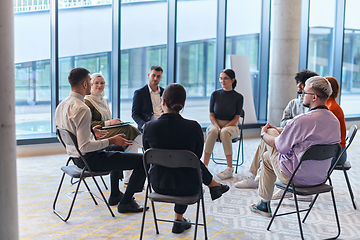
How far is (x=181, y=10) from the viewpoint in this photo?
24.7 feet

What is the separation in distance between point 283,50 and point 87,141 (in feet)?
18.3

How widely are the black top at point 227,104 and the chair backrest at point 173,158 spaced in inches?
103

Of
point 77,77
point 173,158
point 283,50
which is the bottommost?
point 173,158

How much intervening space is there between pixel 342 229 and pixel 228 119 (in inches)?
89.8

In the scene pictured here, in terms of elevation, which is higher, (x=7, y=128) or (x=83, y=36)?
(x=83, y=36)

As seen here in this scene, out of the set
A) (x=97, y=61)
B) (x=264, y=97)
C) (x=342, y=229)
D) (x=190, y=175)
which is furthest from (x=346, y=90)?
(x=190, y=175)

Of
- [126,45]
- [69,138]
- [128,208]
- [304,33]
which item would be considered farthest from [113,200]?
[304,33]

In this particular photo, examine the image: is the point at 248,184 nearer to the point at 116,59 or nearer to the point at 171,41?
the point at 116,59

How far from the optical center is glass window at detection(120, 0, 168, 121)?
6973 mm

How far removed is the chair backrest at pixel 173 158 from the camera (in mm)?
2494

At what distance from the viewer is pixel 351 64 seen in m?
10.2

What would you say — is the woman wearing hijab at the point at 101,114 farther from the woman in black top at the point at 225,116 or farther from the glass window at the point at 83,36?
the glass window at the point at 83,36

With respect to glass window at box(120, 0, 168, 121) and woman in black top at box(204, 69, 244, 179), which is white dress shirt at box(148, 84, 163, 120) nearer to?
woman in black top at box(204, 69, 244, 179)

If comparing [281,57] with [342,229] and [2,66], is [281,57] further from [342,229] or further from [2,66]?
[2,66]
